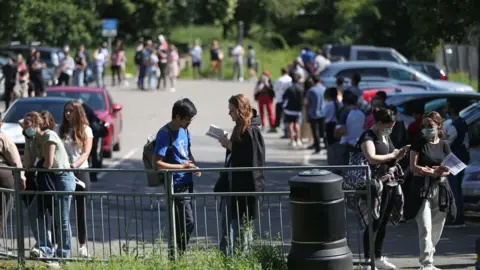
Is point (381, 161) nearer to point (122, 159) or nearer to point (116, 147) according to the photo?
point (122, 159)

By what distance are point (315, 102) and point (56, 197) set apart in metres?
13.1

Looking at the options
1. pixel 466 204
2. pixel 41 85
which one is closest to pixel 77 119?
pixel 466 204

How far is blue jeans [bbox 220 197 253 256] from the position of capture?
1033cm

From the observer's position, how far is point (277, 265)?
10.2 m

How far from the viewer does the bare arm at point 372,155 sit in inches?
435

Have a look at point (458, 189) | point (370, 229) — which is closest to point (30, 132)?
point (370, 229)

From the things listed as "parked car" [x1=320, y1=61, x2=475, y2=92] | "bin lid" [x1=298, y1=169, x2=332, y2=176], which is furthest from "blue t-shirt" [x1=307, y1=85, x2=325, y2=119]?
"bin lid" [x1=298, y1=169, x2=332, y2=176]

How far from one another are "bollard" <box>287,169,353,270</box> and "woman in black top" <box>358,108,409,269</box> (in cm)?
112

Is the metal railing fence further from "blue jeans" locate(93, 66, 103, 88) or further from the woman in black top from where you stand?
"blue jeans" locate(93, 66, 103, 88)

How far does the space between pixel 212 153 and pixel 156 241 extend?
1395 centimetres

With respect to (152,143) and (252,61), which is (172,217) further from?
(252,61)

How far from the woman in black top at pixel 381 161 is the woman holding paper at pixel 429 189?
0.83 ft

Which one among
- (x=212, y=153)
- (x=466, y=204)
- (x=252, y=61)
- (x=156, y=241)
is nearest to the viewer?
(x=156, y=241)

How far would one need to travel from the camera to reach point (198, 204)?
12.3 metres
